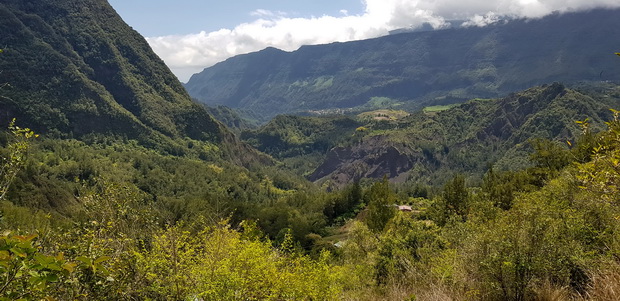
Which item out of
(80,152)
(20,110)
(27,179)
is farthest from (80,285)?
(20,110)

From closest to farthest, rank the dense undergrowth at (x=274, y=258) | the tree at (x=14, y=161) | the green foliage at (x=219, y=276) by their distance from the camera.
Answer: the tree at (x=14, y=161), the dense undergrowth at (x=274, y=258), the green foliage at (x=219, y=276)

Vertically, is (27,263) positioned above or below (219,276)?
above

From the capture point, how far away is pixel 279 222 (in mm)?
86000

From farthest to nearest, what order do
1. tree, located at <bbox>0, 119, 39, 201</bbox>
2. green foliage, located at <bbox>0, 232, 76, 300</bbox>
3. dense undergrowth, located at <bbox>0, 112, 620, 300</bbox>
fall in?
dense undergrowth, located at <bbox>0, 112, 620, 300</bbox>
tree, located at <bbox>0, 119, 39, 201</bbox>
green foliage, located at <bbox>0, 232, 76, 300</bbox>

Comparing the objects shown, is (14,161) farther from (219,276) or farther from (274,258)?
(274,258)

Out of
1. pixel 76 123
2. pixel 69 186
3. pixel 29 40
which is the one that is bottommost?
pixel 69 186

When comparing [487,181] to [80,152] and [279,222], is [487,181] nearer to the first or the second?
[279,222]

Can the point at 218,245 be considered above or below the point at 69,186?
above

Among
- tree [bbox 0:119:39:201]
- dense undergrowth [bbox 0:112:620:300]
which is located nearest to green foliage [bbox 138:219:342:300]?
dense undergrowth [bbox 0:112:620:300]

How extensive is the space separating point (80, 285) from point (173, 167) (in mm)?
172969

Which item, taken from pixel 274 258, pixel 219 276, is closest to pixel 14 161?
pixel 219 276

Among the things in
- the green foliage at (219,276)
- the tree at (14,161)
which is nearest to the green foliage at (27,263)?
the tree at (14,161)

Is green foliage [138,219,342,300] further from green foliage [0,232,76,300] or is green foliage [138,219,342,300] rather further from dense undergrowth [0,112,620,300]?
green foliage [0,232,76,300]

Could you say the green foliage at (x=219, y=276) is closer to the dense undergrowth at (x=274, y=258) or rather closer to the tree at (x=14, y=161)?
the dense undergrowth at (x=274, y=258)
